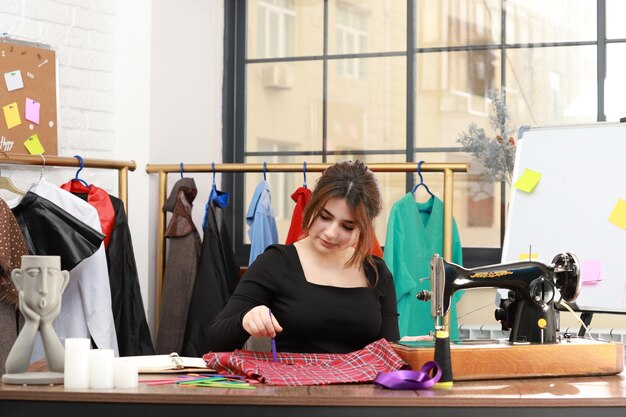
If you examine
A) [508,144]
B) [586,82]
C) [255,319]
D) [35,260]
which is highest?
[586,82]

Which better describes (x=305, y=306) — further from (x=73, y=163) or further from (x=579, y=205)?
(x=73, y=163)

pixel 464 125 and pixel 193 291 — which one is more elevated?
pixel 464 125

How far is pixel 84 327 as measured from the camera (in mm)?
3822

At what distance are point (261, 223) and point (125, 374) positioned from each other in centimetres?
208

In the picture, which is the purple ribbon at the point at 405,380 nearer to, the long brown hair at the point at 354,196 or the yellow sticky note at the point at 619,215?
the long brown hair at the point at 354,196

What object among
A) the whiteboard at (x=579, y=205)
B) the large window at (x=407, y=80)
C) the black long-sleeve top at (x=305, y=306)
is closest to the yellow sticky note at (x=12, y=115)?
the large window at (x=407, y=80)

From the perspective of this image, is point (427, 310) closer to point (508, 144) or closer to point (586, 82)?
point (508, 144)

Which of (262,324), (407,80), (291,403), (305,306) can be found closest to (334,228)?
(305,306)

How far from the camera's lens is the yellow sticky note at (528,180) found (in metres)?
3.75

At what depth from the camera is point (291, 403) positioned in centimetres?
205

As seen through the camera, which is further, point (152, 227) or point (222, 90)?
point (222, 90)

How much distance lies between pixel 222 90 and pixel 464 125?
1232 millimetres

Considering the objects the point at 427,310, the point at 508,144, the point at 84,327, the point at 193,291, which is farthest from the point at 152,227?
the point at 508,144

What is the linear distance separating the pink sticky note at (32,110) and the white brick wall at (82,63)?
0.13 m
